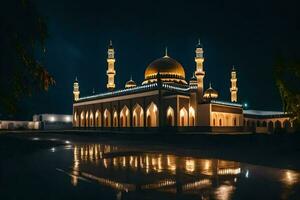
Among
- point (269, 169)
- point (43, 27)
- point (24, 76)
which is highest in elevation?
point (43, 27)

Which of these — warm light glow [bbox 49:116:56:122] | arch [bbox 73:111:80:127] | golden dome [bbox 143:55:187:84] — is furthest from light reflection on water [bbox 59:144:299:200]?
warm light glow [bbox 49:116:56:122]

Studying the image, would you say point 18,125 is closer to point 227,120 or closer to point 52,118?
point 52,118

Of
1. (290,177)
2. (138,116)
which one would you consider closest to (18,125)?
(138,116)

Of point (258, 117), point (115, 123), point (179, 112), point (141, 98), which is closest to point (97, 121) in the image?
point (115, 123)

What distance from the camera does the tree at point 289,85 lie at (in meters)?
17.1

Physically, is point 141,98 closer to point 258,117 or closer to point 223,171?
point 258,117

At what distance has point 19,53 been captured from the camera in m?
7.67

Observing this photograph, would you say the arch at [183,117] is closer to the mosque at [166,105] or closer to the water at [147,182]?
the mosque at [166,105]

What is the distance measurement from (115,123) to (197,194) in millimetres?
44763

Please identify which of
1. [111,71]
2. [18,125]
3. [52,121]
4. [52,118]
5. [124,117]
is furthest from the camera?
[52,118]

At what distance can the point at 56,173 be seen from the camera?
9688mm

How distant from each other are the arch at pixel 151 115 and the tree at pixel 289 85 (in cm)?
2548

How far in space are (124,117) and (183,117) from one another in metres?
10.7

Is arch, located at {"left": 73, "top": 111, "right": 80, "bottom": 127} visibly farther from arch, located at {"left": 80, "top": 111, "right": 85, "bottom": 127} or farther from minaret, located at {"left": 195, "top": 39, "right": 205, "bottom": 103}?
minaret, located at {"left": 195, "top": 39, "right": 205, "bottom": 103}
